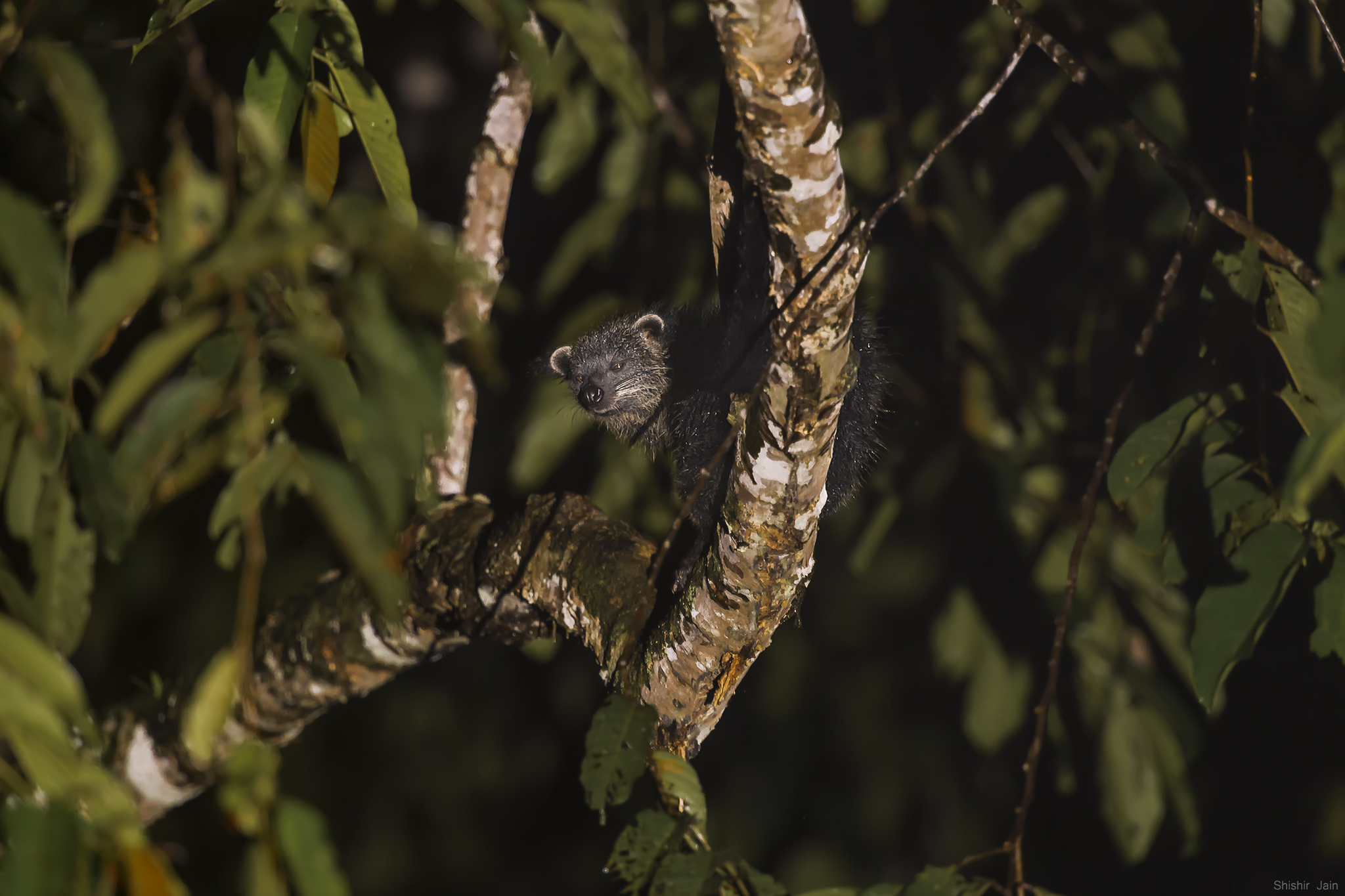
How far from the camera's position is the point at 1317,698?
211cm

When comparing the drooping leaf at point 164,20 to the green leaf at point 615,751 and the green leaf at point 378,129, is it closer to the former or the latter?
the green leaf at point 378,129

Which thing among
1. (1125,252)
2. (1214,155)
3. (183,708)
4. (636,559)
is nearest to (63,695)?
(636,559)

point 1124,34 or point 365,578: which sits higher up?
point 1124,34

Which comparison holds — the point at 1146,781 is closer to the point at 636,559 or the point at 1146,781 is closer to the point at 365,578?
the point at 636,559

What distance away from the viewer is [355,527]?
0.50 metres

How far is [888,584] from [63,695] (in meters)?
1.86

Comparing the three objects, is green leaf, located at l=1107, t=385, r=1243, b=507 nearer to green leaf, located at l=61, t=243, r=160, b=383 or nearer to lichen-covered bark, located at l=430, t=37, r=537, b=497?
green leaf, located at l=61, t=243, r=160, b=383

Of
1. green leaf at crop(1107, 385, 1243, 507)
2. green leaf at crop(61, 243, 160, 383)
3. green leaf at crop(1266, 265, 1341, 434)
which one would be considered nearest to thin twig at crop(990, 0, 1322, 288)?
green leaf at crop(1266, 265, 1341, 434)

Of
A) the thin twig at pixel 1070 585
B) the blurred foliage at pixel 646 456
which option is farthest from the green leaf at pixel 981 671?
the thin twig at pixel 1070 585

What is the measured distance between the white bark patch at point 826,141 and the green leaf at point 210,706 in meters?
0.68

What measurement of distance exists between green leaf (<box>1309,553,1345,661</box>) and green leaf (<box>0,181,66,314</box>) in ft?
3.03

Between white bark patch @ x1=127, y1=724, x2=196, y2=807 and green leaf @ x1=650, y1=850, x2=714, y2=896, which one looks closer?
green leaf @ x1=650, y1=850, x2=714, y2=896

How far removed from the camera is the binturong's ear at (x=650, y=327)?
2.21 m

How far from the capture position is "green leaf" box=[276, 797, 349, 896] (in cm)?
53
